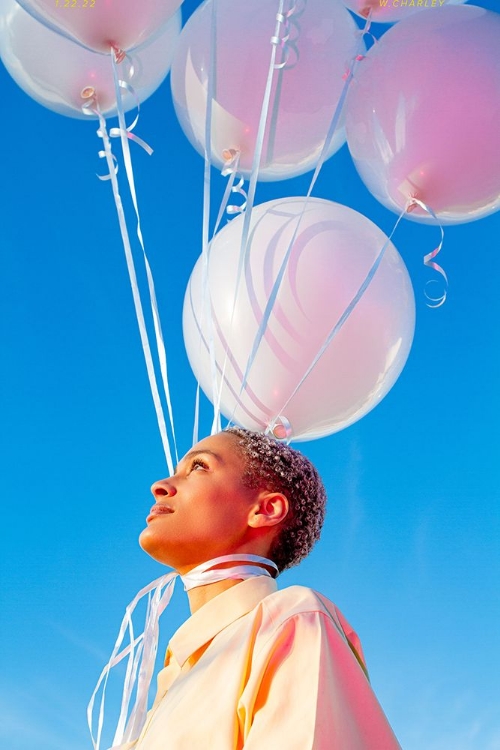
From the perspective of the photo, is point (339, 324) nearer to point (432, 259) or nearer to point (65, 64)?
point (432, 259)

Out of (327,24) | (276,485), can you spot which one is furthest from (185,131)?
(276,485)

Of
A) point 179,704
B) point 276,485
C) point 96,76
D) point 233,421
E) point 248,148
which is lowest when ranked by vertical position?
point 179,704

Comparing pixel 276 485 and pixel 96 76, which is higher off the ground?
pixel 96 76

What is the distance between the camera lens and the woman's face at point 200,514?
205cm

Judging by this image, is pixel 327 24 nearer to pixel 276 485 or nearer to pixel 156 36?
pixel 156 36

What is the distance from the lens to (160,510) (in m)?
2.09

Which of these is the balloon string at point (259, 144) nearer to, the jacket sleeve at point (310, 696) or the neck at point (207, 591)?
the neck at point (207, 591)

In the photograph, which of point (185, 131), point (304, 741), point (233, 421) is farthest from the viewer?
point (185, 131)

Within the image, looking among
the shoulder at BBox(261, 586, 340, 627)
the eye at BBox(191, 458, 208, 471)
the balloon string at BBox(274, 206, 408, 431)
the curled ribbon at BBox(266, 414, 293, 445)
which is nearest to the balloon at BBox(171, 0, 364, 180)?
the balloon string at BBox(274, 206, 408, 431)

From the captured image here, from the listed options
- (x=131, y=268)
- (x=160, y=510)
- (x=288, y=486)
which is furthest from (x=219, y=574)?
(x=131, y=268)

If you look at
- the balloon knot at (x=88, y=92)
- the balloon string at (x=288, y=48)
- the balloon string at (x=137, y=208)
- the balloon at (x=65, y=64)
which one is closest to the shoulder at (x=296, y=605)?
the balloon string at (x=137, y=208)

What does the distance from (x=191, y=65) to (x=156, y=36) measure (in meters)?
0.19

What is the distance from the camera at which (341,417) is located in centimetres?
307

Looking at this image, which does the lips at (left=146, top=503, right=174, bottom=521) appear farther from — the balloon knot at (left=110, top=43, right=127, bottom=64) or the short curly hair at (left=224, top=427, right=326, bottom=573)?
the balloon knot at (left=110, top=43, right=127, bottom=64)
